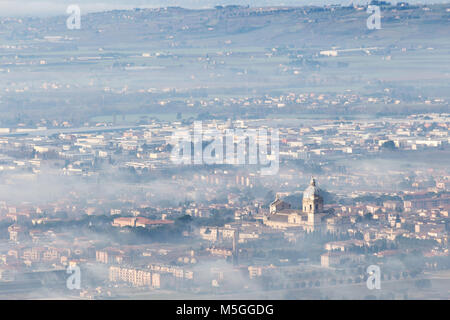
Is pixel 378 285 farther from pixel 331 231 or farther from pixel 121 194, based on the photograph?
pixel 121 194

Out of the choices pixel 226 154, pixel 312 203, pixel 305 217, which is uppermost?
pixel 226 154

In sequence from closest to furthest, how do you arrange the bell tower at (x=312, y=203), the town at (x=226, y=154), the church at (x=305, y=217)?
the town at (x=226, y=154) < the church at (x=305, y=217) < the bell tower at (x=312, y=203)

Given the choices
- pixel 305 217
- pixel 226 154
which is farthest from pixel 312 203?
pixel 226 154

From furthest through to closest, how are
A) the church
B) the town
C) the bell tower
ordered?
the bell tower, the church, the town

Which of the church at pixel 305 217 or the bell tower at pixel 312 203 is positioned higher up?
the bell tower at pixel 312 203

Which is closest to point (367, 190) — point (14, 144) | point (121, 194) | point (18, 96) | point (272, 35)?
point (121, 194)

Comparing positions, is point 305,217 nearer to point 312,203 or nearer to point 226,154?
point 312,203

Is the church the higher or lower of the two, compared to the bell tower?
lower

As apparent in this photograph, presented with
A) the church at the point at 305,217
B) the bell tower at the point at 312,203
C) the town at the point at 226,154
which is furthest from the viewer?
the bell tower at the point at 312,203

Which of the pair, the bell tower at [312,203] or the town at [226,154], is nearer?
the town at [226,154]
